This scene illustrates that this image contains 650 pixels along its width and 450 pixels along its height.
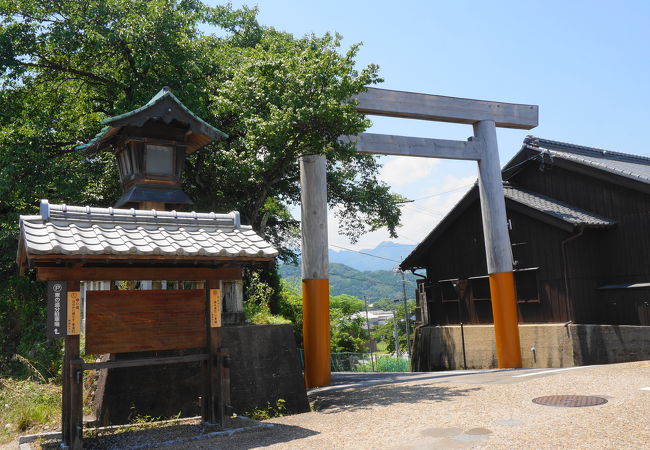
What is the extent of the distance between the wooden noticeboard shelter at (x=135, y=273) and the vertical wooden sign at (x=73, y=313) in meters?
0.01


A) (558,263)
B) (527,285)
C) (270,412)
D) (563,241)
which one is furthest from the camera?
(527,285)

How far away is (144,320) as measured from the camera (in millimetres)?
7676

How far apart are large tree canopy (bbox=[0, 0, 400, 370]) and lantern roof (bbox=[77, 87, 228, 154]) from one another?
2.38 meters

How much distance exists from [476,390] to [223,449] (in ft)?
18.6

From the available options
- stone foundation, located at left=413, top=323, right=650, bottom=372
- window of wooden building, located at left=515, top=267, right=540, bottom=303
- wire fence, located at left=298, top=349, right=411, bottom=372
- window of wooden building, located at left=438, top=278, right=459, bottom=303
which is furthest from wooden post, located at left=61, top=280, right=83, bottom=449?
wire fence, located at left=298, top=349, right=411, bottom=372

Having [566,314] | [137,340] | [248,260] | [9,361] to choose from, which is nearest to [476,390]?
[248,260]

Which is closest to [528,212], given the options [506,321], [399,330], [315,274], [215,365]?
[506,321]

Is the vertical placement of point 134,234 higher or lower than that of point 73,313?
higher

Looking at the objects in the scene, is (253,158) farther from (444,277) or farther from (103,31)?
(444,277)

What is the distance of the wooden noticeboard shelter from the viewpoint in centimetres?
691

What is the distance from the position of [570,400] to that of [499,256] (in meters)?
9.24

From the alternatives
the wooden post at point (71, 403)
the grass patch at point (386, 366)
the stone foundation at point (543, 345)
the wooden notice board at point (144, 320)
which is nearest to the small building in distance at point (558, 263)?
the stone foundation at point (543, 345)

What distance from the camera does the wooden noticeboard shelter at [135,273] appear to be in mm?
Result: 6910

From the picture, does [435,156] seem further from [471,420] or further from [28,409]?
[28,409]
